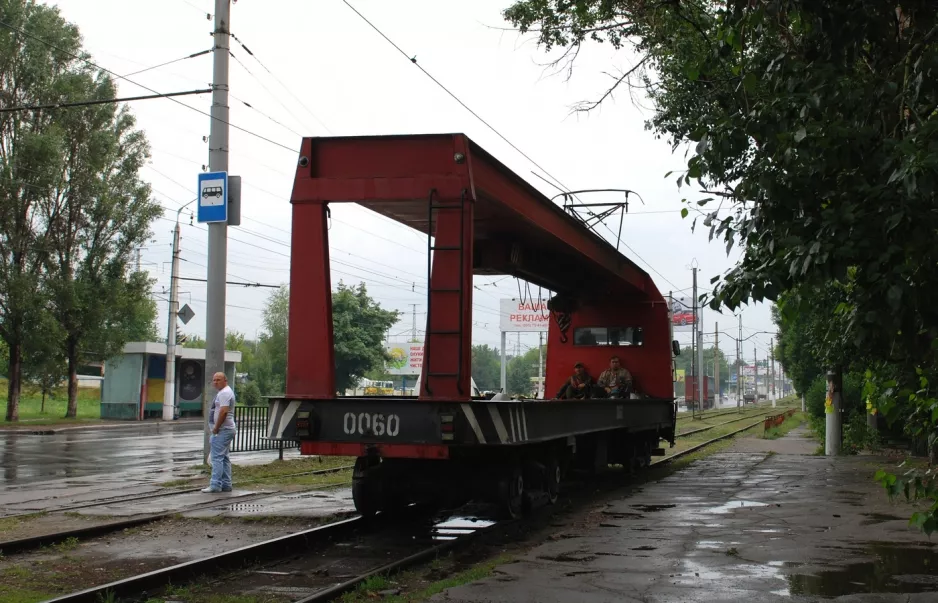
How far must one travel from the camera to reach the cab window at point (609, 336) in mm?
17984

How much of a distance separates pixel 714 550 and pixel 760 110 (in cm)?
497

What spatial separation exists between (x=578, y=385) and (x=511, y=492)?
6.33m

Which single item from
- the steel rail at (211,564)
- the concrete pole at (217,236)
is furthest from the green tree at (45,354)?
the steel rail at (211,564)

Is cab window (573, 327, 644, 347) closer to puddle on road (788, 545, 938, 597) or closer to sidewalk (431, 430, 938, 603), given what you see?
sidewalk (431, 430, 938, 603)

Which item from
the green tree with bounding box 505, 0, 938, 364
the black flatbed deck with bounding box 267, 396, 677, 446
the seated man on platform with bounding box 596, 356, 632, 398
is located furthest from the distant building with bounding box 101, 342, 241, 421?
the green tree with bounding box 505, 0, 938, 364

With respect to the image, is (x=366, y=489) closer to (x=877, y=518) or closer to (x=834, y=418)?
(x=877, y=518)

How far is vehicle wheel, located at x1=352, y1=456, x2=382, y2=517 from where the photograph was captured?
10352mm

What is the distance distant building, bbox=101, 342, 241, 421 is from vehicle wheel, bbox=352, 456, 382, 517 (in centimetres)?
3234

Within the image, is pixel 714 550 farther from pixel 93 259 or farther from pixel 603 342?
pixel 93 259

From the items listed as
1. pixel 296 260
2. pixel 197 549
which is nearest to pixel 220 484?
pixel 197 549

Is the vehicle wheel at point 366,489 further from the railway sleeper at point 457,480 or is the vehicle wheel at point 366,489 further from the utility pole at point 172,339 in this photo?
the utility pole at point 172,339

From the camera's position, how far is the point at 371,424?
9.04 m

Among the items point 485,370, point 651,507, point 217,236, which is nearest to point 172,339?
point 217,236

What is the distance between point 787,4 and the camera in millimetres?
5105
